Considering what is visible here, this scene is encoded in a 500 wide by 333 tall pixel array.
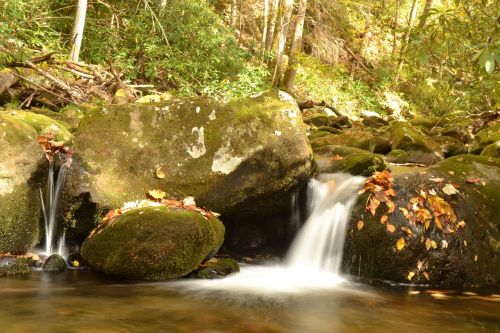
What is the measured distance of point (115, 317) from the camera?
365cm

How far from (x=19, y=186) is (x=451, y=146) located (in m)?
8.76

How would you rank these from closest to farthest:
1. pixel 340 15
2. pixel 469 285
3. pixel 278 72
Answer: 1. pixel 469 285
2. pixel 278 72
3. pixel 340 15

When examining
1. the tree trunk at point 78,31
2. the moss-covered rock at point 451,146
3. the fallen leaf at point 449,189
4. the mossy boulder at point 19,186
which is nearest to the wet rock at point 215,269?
the mossy boulder at point 19,186

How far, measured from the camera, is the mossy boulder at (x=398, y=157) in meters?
9.34

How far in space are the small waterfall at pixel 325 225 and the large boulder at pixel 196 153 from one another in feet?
1.91

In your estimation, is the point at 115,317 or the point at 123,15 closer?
the point at 115,317

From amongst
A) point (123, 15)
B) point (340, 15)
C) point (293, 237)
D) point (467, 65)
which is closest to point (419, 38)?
point (467, 65)

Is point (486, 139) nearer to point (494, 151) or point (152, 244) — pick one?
point (494, 151)

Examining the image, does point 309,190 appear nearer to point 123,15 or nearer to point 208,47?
point 208,47

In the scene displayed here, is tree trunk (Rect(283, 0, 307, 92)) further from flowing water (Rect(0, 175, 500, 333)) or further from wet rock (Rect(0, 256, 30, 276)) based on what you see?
wet rock (Rect(0, 256, 30, 276))


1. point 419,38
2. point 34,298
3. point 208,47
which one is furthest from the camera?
point 208,47

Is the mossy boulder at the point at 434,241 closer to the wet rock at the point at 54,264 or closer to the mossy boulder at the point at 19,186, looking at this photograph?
the wet rock at the point at 54,264

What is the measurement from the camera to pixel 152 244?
4.54 metres

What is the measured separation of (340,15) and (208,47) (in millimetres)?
10691
